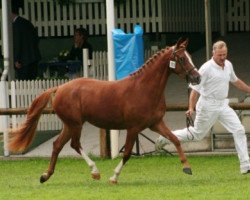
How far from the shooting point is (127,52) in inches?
773

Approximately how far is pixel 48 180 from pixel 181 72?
244cm

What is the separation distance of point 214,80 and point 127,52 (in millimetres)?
3495

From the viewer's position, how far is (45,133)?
21891mm

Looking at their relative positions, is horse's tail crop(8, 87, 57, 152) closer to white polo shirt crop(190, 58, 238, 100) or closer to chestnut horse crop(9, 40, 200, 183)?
chestnut horse crop(9, 40, 200, 183)

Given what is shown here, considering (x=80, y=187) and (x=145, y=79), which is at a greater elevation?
(x=145, y=79)

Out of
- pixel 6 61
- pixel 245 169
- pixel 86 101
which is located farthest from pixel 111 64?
pixel 245 169

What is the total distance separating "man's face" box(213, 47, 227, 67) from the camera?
1611cm

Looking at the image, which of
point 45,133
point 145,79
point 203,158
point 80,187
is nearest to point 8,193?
point 80,187

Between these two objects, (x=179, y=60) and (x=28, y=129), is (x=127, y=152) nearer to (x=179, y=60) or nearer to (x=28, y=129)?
(x=179, y=60)

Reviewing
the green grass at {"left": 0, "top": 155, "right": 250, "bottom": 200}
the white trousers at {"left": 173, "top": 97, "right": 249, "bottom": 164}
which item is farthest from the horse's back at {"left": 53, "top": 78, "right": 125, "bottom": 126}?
the white trousers at {"left": 173, "top": 97, "right": 249, "bottom": 164}

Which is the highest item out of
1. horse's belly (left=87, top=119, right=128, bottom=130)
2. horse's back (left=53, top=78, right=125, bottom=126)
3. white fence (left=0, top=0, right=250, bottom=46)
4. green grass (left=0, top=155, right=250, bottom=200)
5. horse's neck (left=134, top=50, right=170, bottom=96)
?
white fence (left=0, top=0, right=250, bottom=46)

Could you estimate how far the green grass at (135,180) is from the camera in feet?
48.2

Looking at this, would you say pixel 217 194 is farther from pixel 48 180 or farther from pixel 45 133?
pixel 45 133

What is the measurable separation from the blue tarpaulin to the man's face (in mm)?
3311
